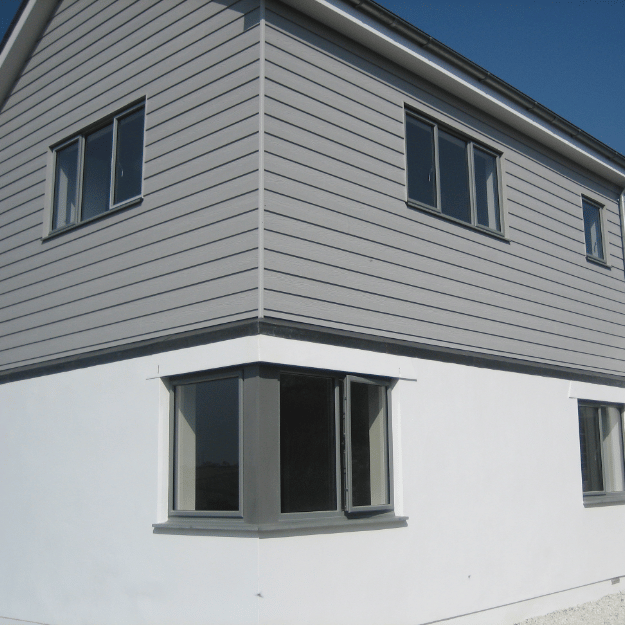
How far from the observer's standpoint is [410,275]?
8.73 metres

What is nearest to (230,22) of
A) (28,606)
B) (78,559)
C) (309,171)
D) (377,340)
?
(309,171)

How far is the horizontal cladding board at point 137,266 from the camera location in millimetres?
7398

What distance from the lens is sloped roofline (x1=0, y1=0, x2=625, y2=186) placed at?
838 centimetres

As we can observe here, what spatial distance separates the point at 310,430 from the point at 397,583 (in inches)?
A: 69.0

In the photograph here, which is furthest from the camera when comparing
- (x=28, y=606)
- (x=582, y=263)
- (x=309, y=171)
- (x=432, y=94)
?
(x=582, y=263)

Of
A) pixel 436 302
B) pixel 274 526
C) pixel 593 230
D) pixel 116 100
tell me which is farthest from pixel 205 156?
pixel 593 230

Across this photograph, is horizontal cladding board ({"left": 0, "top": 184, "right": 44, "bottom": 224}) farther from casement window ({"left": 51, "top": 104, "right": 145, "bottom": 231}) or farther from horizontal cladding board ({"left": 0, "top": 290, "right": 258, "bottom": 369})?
horizontal cladding board ({"left": 0, "top": 290, "right": 258, "bottom": 369})

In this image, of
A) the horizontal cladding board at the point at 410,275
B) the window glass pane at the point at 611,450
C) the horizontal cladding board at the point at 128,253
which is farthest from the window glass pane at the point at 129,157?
the window glass pane at the point at 611,450

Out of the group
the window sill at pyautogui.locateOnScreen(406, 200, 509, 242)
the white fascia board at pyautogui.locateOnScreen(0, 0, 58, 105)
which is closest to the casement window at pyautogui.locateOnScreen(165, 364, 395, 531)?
the window sill at pyautogui.locateOnScreen(406, 200, 509, 242)

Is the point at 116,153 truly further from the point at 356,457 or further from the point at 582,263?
the point at 582,263

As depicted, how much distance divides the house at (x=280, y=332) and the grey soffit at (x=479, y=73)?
4 centimetres

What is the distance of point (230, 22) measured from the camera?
7.91m

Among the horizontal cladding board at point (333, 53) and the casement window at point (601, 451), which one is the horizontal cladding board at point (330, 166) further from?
the casement window at point (601, 451)

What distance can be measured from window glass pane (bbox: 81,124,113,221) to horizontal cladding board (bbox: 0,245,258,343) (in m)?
0.99
